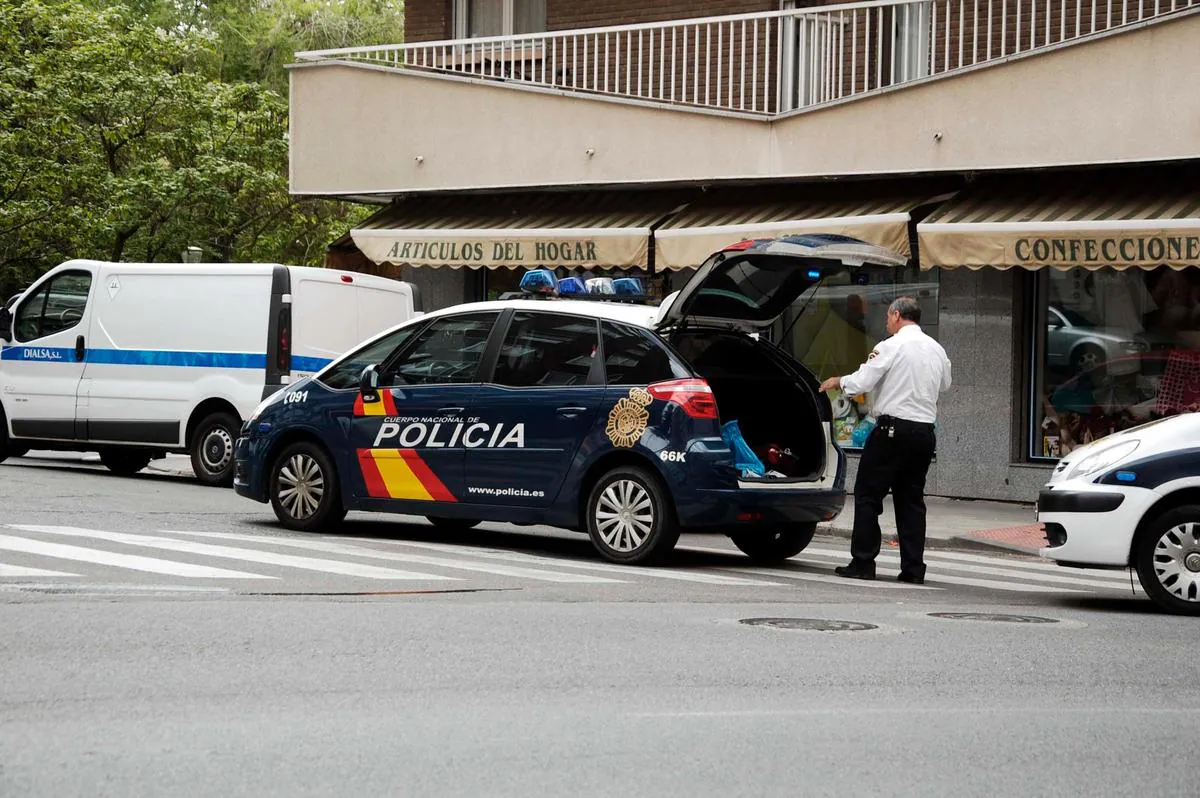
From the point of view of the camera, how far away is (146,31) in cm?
3388

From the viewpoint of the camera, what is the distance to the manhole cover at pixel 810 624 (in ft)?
28.0

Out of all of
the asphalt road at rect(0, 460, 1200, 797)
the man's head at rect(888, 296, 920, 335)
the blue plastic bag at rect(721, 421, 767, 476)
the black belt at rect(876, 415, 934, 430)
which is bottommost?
the asphalt road at rect(0, 460, 1200, 797)

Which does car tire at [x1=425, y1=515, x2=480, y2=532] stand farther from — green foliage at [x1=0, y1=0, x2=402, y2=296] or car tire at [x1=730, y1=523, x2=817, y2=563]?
green foliage at [x1=0, y1=0, x2=402, y2=296]

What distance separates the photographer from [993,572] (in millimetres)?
12523

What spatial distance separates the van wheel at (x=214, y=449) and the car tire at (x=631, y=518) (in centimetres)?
715

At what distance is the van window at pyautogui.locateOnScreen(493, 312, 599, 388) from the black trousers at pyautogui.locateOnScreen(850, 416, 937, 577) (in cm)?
194

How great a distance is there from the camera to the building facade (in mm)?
16375

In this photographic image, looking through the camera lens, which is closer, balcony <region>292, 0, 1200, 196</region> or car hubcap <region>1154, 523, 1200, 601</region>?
car hubcap <region>1154, 523, 1200, 601</region>

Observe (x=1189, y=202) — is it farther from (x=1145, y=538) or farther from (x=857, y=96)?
(x=1145, y=538)

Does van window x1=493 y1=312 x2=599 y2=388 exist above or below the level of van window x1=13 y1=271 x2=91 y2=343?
below

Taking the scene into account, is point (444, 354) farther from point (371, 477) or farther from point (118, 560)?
point (118, 560)

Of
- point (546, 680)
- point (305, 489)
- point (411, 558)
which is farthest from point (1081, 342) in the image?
point (546, 680)

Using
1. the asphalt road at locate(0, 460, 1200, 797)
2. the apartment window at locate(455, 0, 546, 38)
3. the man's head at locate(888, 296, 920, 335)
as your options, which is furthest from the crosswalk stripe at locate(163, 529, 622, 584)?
the apartment window at locate(455, 0, 546, 38)

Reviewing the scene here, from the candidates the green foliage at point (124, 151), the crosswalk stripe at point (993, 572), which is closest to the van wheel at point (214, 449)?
the crosswalk stripe at point (993, 572)
